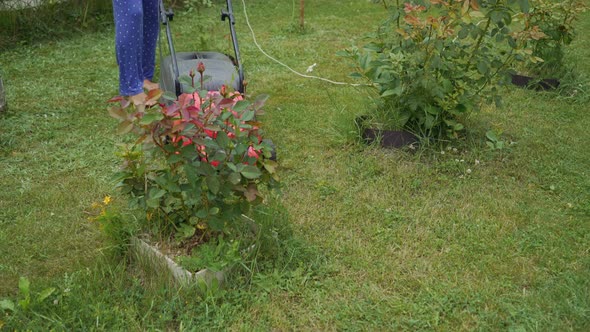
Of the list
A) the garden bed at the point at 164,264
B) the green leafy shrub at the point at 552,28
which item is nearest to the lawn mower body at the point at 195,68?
the garden bed at the point at 164,264

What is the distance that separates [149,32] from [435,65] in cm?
191

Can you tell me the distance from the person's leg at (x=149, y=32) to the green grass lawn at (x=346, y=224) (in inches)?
14.4

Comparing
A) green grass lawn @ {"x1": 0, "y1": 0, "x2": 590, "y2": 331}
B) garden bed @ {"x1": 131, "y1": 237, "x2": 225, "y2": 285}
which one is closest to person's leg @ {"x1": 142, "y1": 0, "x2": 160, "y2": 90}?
green grass lawn @ {"x1": 0, "y1": 0, "x2": 590, "y2": 331}

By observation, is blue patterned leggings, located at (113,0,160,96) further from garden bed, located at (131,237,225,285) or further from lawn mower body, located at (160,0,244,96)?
garden bed, located at (131,237,225,285)

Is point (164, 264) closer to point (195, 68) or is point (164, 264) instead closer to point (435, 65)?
point (195, 68)

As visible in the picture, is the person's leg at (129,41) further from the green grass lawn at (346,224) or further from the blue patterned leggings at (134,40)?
the green grass lawn at (346,224)

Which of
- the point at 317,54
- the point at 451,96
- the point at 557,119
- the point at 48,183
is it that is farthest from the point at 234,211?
the point at 317,54

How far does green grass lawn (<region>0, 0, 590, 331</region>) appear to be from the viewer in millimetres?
2205

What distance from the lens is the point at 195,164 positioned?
7.20ft

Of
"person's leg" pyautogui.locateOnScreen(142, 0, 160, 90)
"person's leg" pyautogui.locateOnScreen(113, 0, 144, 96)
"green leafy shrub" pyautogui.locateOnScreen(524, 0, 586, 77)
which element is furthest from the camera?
"green leafy shrub" pyautogui.locateOnScreen(524, 0, 586, 77)

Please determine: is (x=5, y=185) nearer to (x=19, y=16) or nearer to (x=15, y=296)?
(x=15, y=296)

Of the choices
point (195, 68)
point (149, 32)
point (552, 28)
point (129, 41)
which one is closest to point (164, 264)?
point (195, 68)

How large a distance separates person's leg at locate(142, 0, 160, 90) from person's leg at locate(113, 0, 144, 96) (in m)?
0.16

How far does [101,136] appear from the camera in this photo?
3.63 metres
